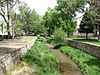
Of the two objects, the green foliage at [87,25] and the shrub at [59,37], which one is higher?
the green foliage at [87,25]

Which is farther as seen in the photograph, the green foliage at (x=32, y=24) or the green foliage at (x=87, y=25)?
the green foliage at (x=32, y=24)

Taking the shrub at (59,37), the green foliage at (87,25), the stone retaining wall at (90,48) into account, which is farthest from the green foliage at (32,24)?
the stone retaining wall at (90,48)

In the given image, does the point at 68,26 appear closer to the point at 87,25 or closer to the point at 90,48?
the point at 87,25

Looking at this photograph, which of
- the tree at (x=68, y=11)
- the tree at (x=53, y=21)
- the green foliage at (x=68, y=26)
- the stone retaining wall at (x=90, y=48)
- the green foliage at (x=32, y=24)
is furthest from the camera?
the green foliage at (x=32, y=24)

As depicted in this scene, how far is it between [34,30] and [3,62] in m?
80.3

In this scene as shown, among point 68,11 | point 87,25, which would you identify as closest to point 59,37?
point 87,25

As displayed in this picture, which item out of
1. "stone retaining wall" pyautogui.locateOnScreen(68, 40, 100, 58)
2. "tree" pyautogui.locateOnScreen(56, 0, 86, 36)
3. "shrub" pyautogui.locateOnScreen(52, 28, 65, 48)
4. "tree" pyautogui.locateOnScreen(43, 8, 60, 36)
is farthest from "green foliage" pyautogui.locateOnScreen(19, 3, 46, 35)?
"stone retaining wall" pyautogui.locateOnScreen(68, 40, 100, 58)

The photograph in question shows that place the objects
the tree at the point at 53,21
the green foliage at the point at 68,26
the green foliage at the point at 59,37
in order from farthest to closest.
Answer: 1. the tree at the point at 53,21
2. the green foliage at the point at 68,26
3. the green foliage at the point at 59,37

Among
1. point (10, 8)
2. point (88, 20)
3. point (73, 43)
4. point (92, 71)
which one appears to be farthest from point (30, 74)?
point (88, 20)

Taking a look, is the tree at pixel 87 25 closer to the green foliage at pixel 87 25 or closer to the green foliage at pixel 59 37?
the green foliage at pixel 87 25

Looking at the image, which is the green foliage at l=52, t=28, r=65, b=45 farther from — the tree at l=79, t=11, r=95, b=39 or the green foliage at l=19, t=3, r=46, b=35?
the green foliage at l=19, t=3, r=46, b=35

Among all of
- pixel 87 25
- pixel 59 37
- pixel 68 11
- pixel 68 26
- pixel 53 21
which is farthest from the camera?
pixel 53 21

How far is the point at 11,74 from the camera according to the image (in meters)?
15.4

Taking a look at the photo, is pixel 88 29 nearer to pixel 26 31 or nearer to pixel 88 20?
pixel 88 20
